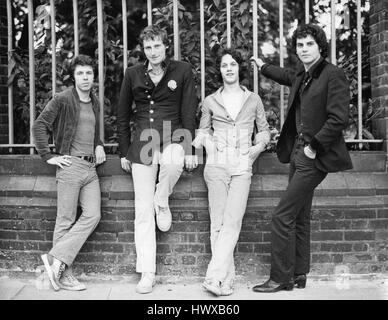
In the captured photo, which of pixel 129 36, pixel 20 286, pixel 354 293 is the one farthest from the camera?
pixel 129 36

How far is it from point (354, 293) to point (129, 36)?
13.8 ft

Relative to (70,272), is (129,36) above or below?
above

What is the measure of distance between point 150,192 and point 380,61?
2.38m

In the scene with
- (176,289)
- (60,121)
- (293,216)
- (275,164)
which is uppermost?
(60,121)

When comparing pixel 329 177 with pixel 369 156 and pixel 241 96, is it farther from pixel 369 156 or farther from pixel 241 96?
pixel 241 96

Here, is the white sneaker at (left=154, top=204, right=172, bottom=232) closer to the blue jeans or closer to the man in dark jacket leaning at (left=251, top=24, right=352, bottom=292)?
the blue jeans

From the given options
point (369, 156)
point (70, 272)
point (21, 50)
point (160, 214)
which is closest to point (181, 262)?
point (160, 214)

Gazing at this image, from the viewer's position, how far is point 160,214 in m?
4.62

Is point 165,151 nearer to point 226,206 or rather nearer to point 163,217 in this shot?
point 163,217

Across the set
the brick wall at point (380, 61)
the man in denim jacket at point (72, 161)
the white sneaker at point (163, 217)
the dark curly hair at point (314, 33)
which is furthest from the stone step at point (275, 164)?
the dark curly hair at point (314, 33)

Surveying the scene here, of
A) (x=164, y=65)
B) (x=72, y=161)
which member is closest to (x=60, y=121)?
(x=72, y=161)

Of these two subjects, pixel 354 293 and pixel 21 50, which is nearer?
pixel 354 293

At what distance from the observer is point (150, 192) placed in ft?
15.1

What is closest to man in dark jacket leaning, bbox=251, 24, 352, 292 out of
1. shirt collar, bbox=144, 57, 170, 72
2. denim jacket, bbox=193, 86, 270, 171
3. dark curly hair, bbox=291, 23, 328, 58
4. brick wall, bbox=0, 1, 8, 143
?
dark curly hair, bbox=291, 23, 328, 58
